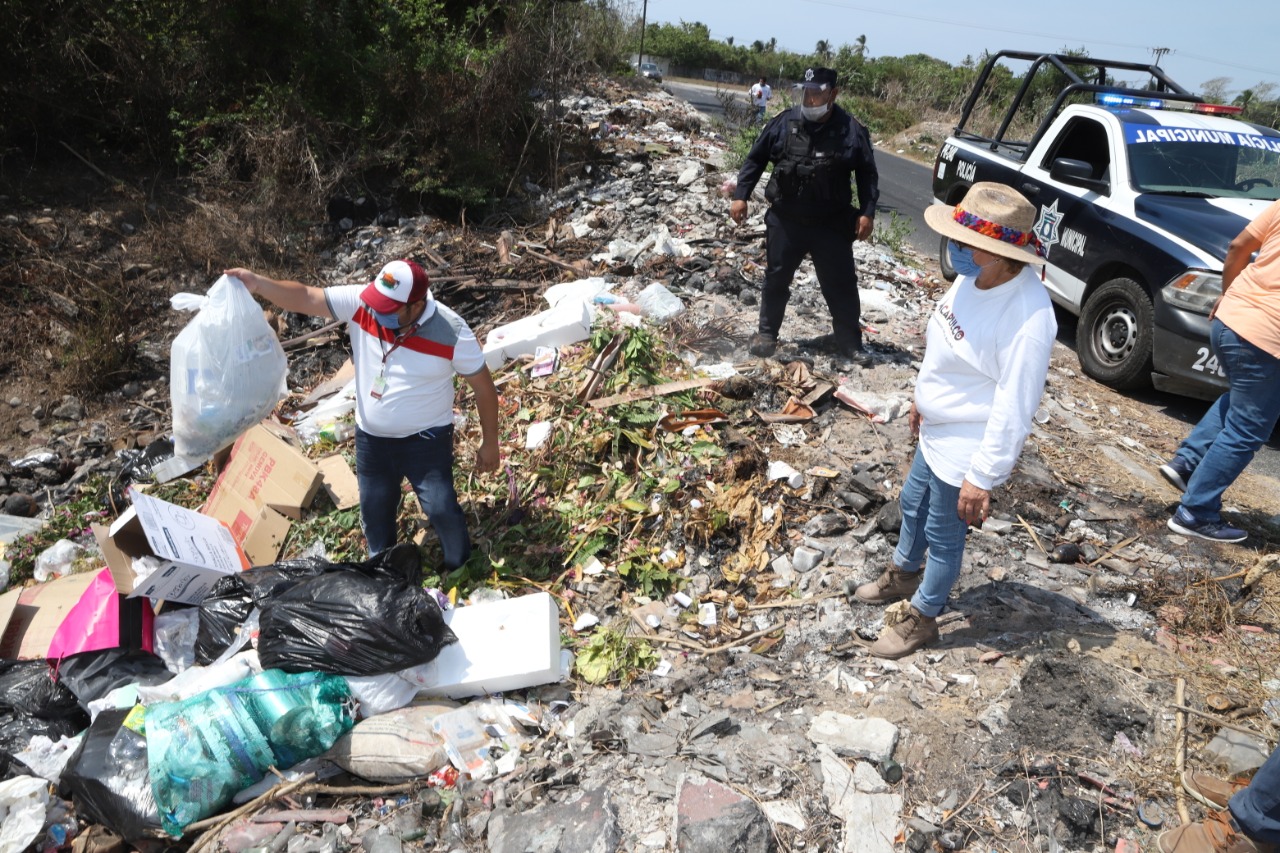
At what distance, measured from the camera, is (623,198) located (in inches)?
354

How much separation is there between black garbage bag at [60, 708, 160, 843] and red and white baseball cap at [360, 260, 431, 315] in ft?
5.56

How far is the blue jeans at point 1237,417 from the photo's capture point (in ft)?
10.8

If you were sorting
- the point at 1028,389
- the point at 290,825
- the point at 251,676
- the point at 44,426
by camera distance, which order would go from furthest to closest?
1. the point at 44,426
2. the point at 251,676
3. the point at 290,825
4. the point at 1028,389

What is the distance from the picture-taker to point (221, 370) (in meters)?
3.25

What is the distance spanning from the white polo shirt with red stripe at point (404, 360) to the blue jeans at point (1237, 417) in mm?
3254

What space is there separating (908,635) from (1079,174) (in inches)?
169

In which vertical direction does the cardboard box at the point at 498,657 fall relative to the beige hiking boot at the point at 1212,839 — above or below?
below

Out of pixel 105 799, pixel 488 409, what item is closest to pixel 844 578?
pixel 488 409

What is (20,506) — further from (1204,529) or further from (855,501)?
(1204,529)

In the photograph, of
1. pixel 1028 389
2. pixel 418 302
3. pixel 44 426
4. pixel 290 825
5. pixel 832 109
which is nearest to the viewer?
pixel 1028 389

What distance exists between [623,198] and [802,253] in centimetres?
463

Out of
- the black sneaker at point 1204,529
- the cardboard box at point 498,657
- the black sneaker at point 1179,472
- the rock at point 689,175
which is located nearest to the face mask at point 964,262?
the cardboard box at point 498,657

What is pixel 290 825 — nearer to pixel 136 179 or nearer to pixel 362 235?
pixel 362 235

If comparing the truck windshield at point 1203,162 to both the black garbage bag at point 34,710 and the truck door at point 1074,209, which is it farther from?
the black garbage bag at point 34,710
